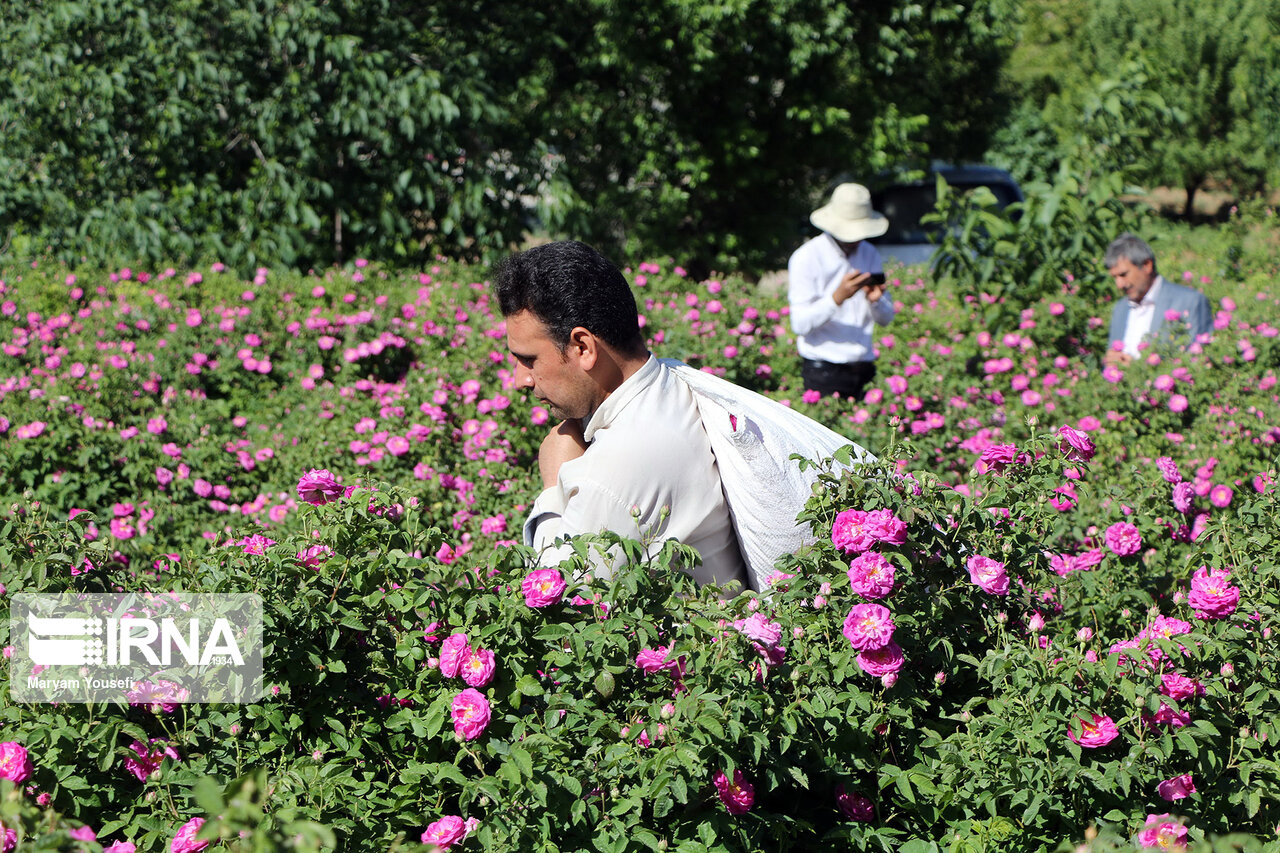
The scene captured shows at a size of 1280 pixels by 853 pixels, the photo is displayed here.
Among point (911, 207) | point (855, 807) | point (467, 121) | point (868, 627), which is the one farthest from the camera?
point (911, 207)

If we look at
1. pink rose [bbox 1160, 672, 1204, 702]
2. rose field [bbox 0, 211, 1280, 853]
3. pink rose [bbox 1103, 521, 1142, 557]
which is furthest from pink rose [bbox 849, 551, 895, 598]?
pink rose [bbox 1103, 521, 1142, 557]

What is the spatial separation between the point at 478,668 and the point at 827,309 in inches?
121

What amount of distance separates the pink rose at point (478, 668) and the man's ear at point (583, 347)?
0.58 m

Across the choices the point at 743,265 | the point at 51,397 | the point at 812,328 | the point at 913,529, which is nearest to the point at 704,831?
the point at 913,529

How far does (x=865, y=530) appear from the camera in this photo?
6.35 feet

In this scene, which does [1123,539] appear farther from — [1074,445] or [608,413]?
[608,413]

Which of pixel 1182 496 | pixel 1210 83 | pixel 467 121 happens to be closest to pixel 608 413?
pixel 1182 496

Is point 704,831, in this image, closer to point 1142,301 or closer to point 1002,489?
point 1002,489

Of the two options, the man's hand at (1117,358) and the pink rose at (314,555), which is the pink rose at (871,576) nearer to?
the pink rose at (314,555)

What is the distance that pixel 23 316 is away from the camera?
593 cm

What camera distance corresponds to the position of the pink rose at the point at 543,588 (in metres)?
1.94

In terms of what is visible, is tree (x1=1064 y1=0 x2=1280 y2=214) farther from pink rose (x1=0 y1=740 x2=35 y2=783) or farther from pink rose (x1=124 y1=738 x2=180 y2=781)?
pink rose (x1=0 y1=740 x2=35 y2=783)

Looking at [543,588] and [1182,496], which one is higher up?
[543,588]

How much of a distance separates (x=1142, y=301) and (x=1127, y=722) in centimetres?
420
